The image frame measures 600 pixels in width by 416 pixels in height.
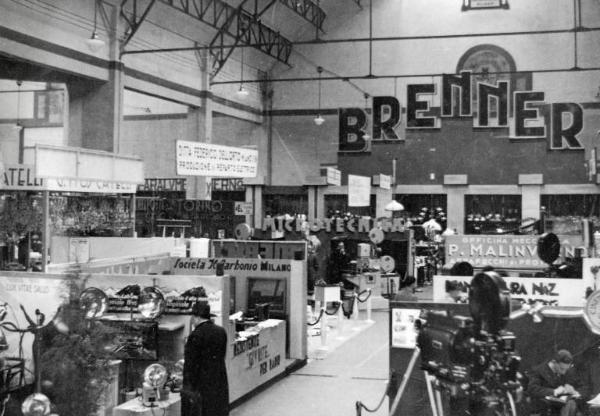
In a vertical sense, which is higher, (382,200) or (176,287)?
(382,200)

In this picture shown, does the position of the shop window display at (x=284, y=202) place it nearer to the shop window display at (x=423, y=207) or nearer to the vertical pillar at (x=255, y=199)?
the vertical pillar at (x=255, y=199)

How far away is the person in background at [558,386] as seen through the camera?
4957 mm

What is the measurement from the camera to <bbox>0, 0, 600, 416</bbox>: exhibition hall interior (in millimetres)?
5219

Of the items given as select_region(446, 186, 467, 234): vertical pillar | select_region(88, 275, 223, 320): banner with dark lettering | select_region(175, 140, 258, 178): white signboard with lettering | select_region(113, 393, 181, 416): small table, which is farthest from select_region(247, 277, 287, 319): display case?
select_region(446, 186, 467, 234): vertical pillar

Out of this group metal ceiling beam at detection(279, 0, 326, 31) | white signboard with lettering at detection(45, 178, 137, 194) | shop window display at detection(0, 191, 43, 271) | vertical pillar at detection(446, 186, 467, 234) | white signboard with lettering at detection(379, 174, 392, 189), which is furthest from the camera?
vertical pillar at detection(446, 186, 467, 234)

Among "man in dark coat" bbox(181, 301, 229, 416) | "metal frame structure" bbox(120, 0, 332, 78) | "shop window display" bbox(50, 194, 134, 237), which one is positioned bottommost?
"man in dark coat" bbox(181, 301, 229, 416)

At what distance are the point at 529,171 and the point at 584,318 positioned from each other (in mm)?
16942

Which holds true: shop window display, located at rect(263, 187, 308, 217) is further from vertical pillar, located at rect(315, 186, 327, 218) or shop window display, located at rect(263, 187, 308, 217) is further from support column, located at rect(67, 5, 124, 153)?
support column, located at rect(67, 5, 124, 153)

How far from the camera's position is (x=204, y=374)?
5641 mm

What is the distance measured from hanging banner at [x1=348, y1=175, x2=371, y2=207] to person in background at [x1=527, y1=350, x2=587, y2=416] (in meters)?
11.4

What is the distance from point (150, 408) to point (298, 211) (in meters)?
17.0

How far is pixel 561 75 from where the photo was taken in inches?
807

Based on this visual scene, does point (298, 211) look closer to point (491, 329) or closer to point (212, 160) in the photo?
point (212, 160)

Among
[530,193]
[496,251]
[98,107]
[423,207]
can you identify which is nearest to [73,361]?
[496,251]
